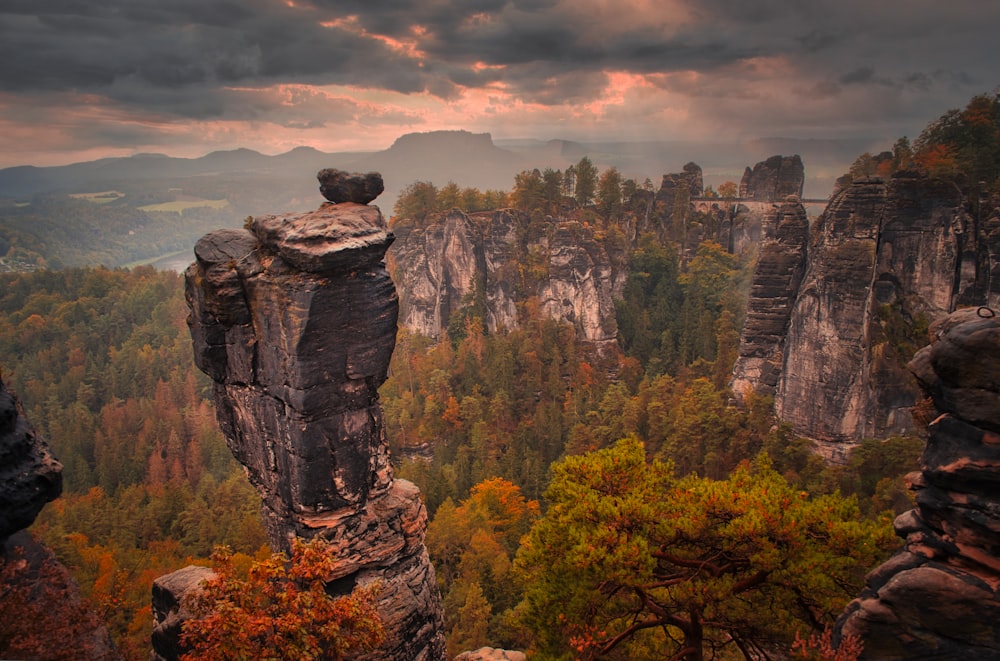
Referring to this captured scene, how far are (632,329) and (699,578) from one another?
182ft

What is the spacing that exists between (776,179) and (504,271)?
32672 mm

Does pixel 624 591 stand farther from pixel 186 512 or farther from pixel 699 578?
pixel 186 512

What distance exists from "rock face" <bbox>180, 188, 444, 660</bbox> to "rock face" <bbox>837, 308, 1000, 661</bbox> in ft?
37.0

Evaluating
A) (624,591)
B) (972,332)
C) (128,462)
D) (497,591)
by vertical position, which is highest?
(972,332)

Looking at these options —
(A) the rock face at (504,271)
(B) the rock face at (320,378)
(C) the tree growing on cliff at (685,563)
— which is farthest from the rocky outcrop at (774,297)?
(B) the rock face at (320,378)

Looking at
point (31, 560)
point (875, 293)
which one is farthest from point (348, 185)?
point (875, 293)

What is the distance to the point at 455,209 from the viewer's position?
70.4 m

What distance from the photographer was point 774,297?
38594 mm

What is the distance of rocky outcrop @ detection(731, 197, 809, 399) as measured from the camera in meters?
38.2

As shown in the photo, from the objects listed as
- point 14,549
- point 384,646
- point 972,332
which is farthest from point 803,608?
point 14,549

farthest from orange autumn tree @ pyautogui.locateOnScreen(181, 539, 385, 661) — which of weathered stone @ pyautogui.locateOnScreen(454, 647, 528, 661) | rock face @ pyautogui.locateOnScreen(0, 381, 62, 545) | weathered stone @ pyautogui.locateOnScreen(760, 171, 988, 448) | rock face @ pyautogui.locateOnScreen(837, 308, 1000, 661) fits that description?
weathered stone @ pyautogui.locateOnScreen(760, 171, 988, 448)

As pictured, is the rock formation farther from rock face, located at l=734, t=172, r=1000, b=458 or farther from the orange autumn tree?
rock face, located at l=734, t=172, r=1000, b=458

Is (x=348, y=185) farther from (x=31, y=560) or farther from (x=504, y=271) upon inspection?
(x=504, y=271)

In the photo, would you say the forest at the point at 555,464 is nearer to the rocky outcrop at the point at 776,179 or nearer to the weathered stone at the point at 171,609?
the weathered stone at the point at 171,609
